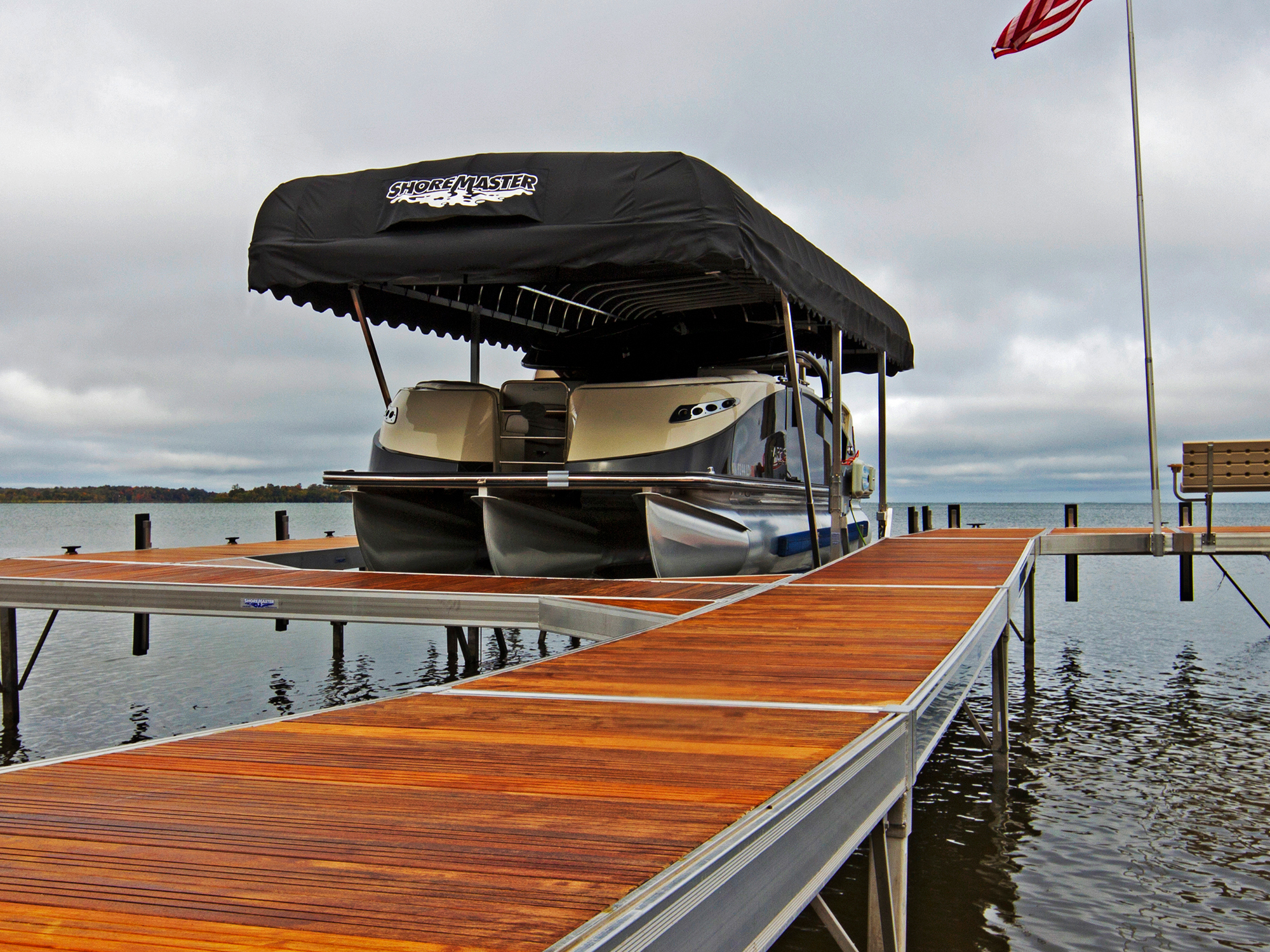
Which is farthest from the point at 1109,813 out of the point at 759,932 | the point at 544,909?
the point at 544,909

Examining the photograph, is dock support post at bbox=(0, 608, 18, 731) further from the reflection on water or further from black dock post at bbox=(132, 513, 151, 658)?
the reflection on water

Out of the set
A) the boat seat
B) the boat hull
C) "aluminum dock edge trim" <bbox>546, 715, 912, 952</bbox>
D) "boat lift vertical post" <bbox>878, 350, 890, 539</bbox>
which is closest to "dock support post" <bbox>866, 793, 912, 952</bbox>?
"aluminum dock edge trim" <bbox>546, 715, 912, 952</bbox>

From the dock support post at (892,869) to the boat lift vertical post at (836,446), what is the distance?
5820 mm

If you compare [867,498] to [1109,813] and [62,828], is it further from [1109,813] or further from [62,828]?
[62,828]

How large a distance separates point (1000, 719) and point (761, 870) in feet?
18.0

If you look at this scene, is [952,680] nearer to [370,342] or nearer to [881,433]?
[370,342]

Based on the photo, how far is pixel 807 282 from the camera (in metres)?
7.56

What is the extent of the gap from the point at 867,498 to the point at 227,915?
34.9 ft

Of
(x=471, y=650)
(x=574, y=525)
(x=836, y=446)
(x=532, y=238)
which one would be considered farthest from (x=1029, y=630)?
(x=532, y=238)

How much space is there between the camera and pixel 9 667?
8.82 meters

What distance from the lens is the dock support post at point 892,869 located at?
2.92m

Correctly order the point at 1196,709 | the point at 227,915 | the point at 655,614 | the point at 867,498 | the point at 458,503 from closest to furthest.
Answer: the point at 227,915, the point at 655,614, the point at 458,503, the point at 1196,709, the point at 867,498

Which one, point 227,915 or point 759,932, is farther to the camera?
point 759,932

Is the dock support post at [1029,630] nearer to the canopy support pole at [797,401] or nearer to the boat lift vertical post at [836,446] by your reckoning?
the boat lift vertical post at [836,446]
